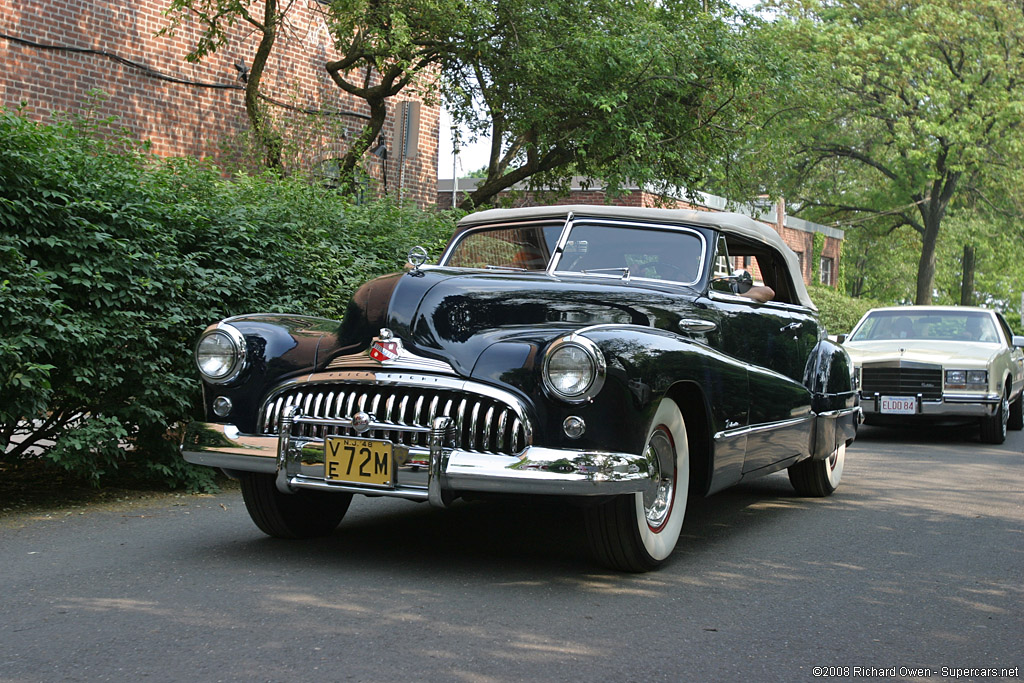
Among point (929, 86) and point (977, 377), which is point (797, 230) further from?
point (977, 377)

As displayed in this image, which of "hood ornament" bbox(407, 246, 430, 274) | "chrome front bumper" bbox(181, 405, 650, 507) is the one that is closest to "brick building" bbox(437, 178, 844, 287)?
"hood ornament" bbox(407, 246, 430, 274)

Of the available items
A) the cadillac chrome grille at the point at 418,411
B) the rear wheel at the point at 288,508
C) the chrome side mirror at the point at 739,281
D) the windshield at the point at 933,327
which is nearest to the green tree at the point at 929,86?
the windshield at the point at 933,327

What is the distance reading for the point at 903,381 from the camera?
38.3 feet

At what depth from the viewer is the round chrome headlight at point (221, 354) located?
526 cm

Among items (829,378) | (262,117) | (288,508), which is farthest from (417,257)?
(262,117)

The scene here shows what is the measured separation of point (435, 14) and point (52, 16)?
469 cm

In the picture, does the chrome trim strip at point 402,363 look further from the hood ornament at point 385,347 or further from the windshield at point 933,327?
the windshield at point 933,327

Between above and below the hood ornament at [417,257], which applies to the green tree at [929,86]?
above

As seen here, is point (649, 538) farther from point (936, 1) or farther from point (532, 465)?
point (936, 1)

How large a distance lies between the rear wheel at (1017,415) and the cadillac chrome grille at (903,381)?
2.56 meters

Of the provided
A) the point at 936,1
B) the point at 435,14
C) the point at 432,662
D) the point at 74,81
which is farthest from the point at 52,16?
the point at 936,1

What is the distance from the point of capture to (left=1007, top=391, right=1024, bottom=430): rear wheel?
13.6 metres

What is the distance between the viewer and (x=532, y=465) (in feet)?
14.6

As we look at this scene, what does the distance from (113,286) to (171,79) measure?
9.02 metres
